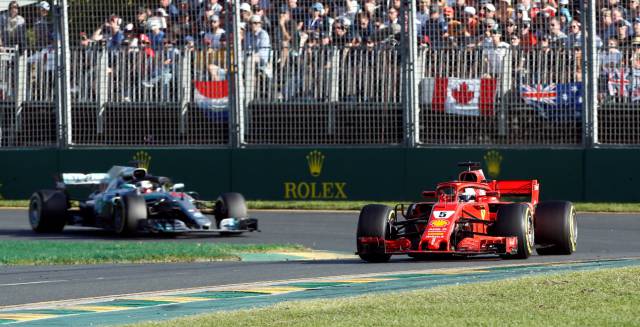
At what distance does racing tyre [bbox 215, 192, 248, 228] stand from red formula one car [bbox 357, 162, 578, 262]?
14.9 ft

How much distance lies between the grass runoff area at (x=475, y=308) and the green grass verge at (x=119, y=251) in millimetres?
5921

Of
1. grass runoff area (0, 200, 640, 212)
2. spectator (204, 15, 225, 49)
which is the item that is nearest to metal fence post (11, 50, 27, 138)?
grass runoff area (0, 200, 640, 212)

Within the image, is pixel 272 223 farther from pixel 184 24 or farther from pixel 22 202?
pixel 22 202

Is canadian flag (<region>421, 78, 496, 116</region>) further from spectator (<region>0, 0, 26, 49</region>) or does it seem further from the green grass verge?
spectator (<region>0, 0, 26, 49</region>)

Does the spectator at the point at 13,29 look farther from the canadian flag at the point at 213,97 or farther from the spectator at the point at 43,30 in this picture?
the canadian flag at the point at 213,97

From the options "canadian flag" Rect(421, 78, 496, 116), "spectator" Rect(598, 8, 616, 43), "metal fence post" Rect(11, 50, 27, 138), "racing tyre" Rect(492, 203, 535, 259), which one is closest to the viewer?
"racing tyre" Rect(492, 203, 535, 259)

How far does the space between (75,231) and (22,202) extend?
446 cm

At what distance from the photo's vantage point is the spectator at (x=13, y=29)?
24.8m

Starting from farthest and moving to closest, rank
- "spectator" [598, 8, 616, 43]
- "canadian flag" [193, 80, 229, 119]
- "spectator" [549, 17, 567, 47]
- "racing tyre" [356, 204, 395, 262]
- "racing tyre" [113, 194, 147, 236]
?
"canadian flag" [193, 80, 229, 119] → "spectator" [549, 17, 567, 47] → "spectator" [598, 8, 616, 43] → "racing tyre" [113, 194, 147, 236] → "racing tyre" [356, 204, 395, 262]

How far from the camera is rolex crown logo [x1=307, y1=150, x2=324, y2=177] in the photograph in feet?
78.4

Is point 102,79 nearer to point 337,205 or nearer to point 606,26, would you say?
point 337,205

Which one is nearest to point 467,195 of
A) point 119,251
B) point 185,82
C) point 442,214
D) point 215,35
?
point 442,214

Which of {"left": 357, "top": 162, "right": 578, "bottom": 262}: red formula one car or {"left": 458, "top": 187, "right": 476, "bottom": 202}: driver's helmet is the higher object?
{"left": 458, "top": 187, "right": 476, "bottom": 202}: driver's helmet

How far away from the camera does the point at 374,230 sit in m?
14.6
